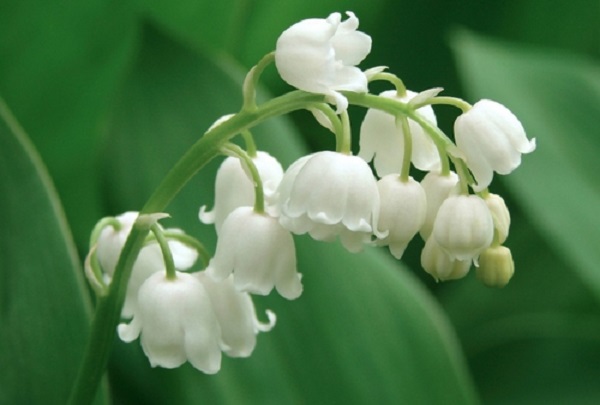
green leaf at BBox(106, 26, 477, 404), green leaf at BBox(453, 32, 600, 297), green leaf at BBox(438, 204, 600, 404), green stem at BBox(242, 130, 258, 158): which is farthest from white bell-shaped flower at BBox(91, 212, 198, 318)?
green leaf at BBox(438, 204, 600, 404)

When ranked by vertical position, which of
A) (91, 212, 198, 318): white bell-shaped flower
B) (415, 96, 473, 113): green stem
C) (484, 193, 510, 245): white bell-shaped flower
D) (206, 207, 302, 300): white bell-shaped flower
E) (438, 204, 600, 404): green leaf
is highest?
(415, 96, 473, 113): green stem

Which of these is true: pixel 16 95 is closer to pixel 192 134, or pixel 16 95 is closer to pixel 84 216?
pixel 84 216

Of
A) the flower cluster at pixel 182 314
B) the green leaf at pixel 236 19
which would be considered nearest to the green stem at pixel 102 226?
the flower cluster at pixel 182 314

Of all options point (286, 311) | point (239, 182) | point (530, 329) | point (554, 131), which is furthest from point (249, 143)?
point (530, 329)

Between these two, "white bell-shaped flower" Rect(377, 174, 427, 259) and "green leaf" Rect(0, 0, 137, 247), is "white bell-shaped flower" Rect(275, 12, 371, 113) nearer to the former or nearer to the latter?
"white bell-shaped flower" Rect(377, 174, 427, 259)

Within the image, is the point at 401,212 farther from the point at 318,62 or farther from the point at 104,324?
the point at 104,324

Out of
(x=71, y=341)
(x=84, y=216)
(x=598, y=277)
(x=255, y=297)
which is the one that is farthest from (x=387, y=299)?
(x=84, y=216)
